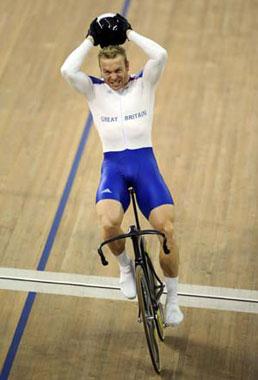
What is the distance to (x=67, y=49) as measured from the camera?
7051 millimetres

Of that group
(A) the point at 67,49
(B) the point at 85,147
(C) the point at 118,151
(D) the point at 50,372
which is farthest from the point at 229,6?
(D) the point at 50,372

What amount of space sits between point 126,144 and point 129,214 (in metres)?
1.13

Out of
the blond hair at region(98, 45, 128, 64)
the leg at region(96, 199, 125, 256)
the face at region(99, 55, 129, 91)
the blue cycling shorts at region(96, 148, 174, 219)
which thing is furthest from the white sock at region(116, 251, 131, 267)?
the blond hair at region(98, 45, 128, 64)

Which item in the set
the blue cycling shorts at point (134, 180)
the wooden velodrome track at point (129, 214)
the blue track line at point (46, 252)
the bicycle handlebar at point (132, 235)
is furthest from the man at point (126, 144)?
the blue track line at point (46, 252)

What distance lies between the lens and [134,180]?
4434mm

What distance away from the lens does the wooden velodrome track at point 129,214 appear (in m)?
4.73

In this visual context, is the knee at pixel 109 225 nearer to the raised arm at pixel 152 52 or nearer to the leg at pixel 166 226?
the leg at pixel 166 226

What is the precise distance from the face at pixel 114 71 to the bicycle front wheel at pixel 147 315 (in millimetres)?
1088

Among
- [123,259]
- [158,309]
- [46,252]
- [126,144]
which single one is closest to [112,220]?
[123,259]

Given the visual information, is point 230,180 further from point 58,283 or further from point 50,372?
point 50,372

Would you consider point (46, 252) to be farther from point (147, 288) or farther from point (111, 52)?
point (111, 52)

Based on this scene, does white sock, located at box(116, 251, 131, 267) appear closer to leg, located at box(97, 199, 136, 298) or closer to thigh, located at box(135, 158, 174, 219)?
leg, located at box(97, 199, 136, 298)

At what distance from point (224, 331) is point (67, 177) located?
5.89 feet

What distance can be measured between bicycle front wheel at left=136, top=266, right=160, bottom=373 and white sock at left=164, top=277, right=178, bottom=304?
0.19 m
